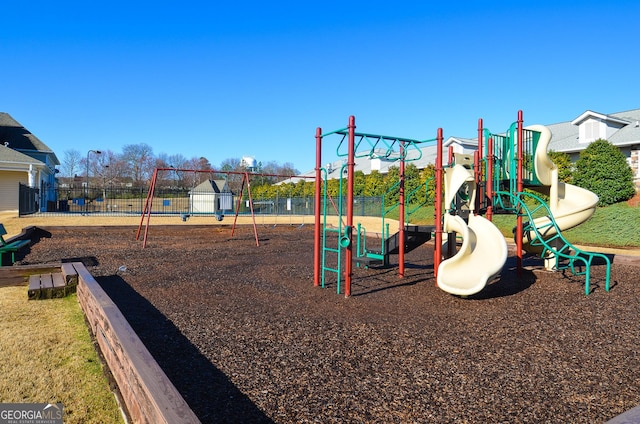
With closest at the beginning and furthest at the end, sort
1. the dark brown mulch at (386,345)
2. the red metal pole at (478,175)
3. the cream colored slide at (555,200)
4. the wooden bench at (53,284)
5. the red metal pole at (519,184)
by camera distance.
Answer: the dark brown mulch at (386,345) → the wooden bench at (53,284) → the red metal pole at (478,175) → the red metal pole at (519,184) → the cream colored slide at (555,200)

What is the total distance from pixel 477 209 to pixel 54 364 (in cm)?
727

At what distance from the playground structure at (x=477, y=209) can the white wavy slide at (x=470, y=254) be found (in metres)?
0.01

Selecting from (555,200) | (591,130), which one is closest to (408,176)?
(591,130)

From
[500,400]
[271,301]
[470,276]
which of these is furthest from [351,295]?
[500,400]

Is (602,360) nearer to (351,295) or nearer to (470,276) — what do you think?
(470,276)

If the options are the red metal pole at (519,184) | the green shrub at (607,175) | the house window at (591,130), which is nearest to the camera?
the red metal pole at (519,184)

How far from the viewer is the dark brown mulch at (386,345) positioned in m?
3.25

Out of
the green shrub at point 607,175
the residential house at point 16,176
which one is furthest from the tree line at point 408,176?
the residential house at point 16,176

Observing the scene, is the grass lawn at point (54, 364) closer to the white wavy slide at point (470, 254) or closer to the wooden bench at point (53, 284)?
the wooden bench at point (53, 284)

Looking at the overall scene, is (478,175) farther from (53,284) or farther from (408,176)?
(408,176)

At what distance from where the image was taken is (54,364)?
4043mm

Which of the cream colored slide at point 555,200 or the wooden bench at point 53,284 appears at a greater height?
the cream colored slide at point 555,200

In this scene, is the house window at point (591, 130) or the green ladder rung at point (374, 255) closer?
the green ladder rung at point (374, 255)

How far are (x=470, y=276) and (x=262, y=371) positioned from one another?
167 inches
